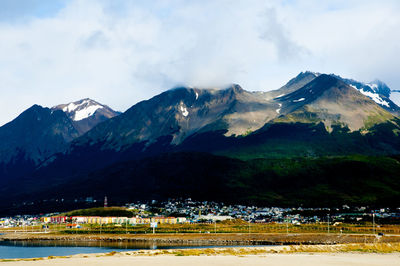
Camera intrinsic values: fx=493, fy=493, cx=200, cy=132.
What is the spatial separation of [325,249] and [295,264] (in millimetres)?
31171

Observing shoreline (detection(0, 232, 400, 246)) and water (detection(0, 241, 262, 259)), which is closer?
water (detection(0, 241, 262, 259))

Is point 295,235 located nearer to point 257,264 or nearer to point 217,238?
point 217,238

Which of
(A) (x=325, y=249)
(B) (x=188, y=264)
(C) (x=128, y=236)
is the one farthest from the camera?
(C) (x=128, y=236)

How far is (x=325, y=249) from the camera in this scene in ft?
266

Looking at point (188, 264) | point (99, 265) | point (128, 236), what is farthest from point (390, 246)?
point (128, 236)

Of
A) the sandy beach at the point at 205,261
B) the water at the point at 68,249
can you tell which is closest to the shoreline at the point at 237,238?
the water at the point at 68,249

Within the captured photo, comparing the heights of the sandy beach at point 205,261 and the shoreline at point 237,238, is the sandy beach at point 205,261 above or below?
above

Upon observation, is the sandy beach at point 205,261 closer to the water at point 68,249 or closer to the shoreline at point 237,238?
the water at point 68,249

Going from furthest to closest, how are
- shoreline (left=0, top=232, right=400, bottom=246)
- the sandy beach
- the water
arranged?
shoreline (left=0, top=232, right=400, bottom=246) → the water → the sandy beach

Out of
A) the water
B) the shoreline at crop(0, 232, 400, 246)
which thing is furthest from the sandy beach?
the shoreline at crop(0, 232, 400, 246)

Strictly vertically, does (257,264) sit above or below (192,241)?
above

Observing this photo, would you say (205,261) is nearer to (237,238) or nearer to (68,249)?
(68,249)

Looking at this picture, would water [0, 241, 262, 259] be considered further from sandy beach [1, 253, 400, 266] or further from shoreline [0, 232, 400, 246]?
sandy beach [1, 253, 400, 266]

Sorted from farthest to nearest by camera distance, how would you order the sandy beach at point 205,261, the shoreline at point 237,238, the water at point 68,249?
1. the shoreline at point 237,238
2. the water at point 68,249
3. the sandy beach at point 205,261
